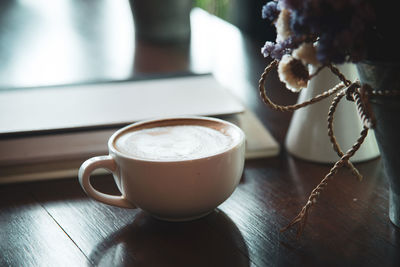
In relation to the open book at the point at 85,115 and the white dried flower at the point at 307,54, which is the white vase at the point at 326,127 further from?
the white dried flower at the point at 307,54

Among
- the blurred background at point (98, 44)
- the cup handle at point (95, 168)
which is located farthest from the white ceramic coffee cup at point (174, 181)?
the blurred background at point (98, 44)

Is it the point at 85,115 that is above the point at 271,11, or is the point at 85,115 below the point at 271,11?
below

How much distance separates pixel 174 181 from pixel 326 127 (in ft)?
0.76

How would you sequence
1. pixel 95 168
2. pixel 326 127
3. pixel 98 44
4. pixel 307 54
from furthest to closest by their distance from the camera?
pixel 98 44 < pixel 326 127 < pixel 95 168 < pixel 307 54

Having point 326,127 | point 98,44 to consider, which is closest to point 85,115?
point 326,127

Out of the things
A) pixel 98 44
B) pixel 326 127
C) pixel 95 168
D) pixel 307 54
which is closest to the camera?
pixel 307 54

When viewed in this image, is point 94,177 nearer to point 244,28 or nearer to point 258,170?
point 258,170

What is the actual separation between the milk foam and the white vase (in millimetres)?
Result: 141

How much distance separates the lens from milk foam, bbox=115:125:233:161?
0.48 m

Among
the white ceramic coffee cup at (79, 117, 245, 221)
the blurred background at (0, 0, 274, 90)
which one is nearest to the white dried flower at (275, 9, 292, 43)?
the white ceramic coffee cup at (79, 117, 245, 221)

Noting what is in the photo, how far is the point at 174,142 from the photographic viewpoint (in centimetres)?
51

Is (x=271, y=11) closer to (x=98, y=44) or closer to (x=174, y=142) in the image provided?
(x=174, y=142)

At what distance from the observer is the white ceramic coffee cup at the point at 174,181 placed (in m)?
0.45

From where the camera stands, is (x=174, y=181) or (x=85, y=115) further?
(x=85, y=115)
